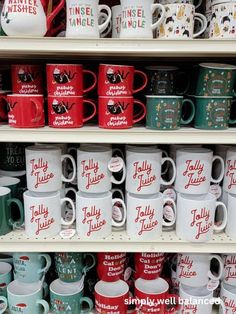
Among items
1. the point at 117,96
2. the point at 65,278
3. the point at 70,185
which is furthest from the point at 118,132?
the point at 65,278

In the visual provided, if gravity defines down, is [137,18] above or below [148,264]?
above

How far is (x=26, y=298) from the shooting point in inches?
39.0

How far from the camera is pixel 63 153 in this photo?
3.30 ft

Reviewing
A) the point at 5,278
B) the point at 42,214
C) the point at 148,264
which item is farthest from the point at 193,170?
the point at 5,278

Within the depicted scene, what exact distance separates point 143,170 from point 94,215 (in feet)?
0.66

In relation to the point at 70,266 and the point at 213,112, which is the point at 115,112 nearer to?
the point at 213,112

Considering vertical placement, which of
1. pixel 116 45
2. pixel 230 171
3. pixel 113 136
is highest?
pixel 116 45

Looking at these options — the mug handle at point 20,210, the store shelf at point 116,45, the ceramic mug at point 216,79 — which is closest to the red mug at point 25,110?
the store shelf at point 116,45

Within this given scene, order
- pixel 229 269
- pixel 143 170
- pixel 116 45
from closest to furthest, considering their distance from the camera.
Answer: pixel 116 45
pixel 143 170
pixel 229 269

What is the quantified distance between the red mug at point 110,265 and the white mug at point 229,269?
333 mm

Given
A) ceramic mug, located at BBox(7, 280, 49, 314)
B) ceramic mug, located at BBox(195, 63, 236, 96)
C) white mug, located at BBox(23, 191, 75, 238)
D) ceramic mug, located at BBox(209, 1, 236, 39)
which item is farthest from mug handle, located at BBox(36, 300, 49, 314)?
ceramic mug, located at BBox(209, 1, 236, 39)

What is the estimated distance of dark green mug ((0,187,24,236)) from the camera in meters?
0.95

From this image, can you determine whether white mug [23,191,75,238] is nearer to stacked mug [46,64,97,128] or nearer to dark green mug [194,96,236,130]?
stacked mug [46,64,97,128]

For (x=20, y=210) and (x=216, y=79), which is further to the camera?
(x=20, y=210)
